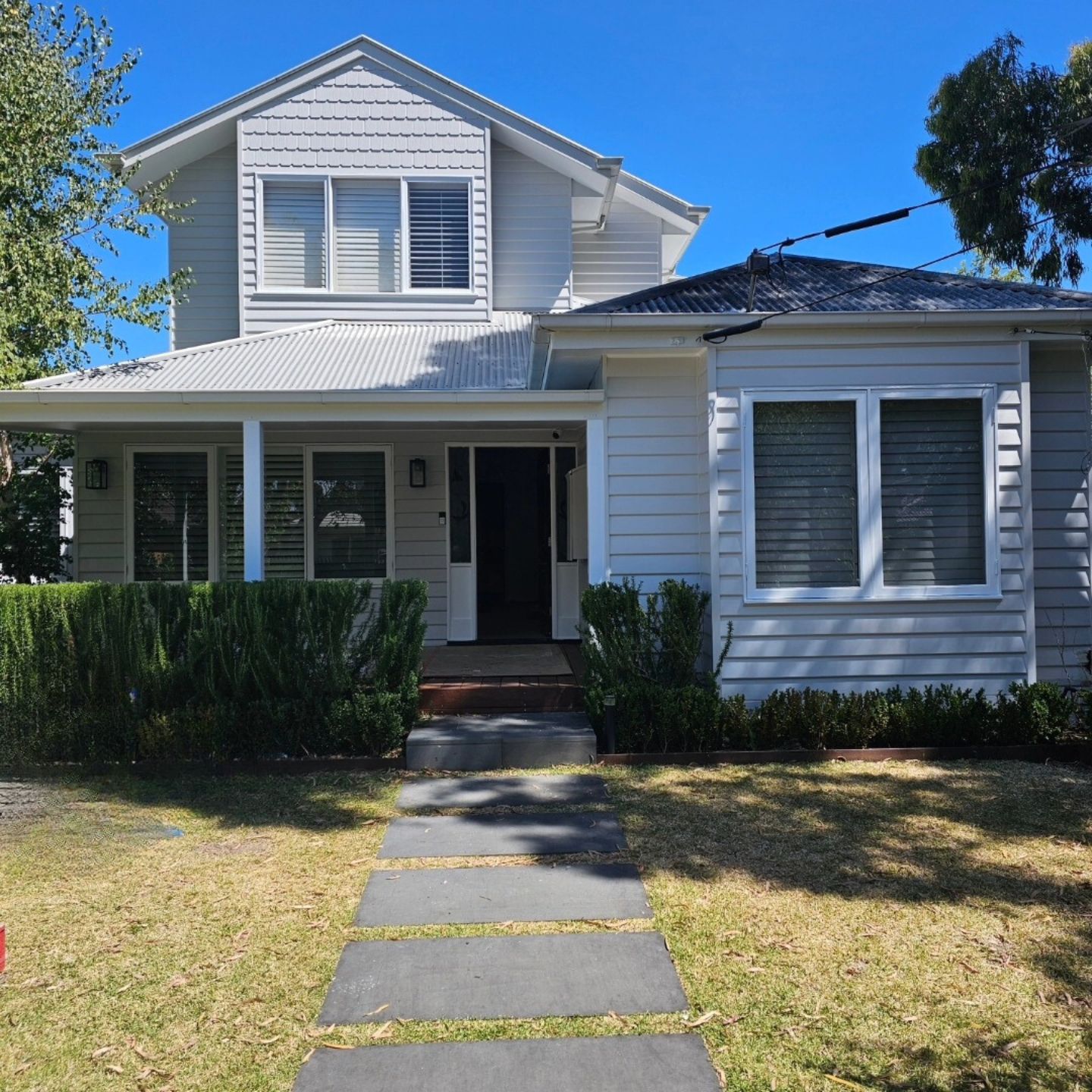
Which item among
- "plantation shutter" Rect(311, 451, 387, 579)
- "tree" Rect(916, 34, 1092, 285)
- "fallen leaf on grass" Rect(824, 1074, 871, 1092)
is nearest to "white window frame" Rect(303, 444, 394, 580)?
"plantation shutter" Rect(311, 451, 387, 579)

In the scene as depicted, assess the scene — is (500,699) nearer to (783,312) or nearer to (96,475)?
(783,312)

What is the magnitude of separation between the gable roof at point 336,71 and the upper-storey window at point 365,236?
0.92 meters

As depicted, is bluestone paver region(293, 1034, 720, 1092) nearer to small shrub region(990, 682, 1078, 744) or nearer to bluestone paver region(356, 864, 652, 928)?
bluestone paver region(356, 864, 652, 928)

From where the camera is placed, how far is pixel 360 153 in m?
11.4

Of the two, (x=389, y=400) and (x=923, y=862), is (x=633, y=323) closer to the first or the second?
(x=389, y=400)

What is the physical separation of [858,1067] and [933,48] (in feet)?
44.7

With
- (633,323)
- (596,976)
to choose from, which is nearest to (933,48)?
(633,323)

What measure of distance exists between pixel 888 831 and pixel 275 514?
25.4ft

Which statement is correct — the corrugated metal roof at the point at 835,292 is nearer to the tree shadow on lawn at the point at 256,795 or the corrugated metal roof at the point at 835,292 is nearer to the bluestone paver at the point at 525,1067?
the tree shadow on lawn at the point at 256,795

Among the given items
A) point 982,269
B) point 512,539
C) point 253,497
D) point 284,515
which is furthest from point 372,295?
point 982,269

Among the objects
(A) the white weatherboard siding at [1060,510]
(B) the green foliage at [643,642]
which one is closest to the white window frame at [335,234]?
(B) the green foliage at [643,642]

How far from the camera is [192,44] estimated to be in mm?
12594

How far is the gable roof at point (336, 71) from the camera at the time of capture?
1120 cm

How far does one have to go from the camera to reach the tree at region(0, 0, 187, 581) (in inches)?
381
